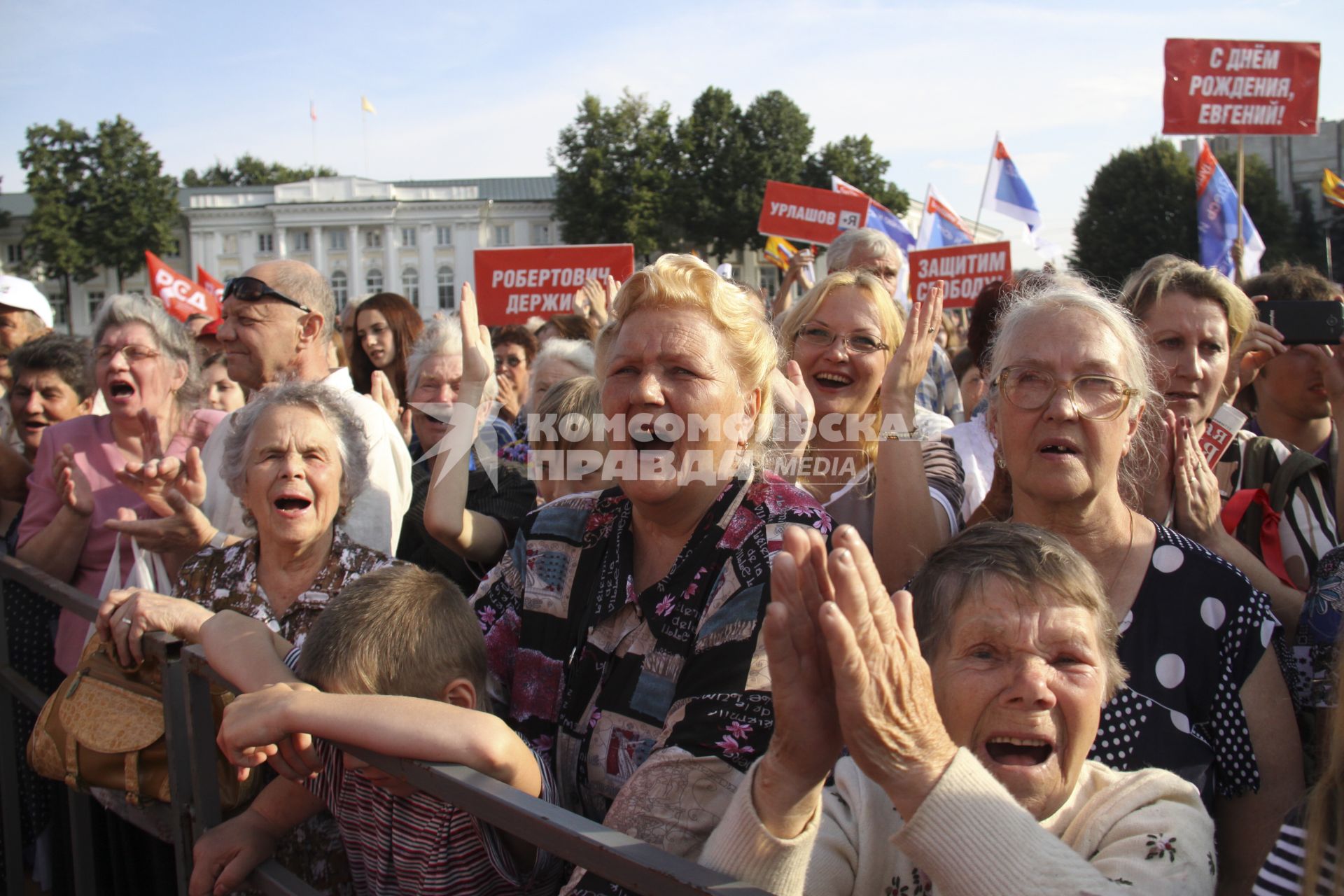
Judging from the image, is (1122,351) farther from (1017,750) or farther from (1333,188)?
(1333,188)

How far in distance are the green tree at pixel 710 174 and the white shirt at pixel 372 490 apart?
201ft

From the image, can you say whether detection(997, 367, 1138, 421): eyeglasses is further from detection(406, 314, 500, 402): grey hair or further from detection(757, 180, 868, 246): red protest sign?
detection(757, 180, 868, 246): red protest sign

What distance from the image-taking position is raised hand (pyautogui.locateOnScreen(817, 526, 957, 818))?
1317 mm

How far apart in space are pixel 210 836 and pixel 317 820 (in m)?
0.23

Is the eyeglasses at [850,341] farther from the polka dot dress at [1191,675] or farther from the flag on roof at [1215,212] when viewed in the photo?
the flag on roof at [1215,212]

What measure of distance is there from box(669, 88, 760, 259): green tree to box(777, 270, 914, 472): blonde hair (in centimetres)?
6120

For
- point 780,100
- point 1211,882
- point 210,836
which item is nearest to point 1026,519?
point 1211,882

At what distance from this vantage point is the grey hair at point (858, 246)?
17.1 feet

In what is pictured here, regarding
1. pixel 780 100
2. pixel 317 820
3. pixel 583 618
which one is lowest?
pixel 317 820

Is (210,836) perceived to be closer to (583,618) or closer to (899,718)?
(583,618)

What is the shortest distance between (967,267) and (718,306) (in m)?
8.42

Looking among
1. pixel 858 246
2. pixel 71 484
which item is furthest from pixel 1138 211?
pixel 71 484

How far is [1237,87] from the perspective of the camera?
30.8 feet

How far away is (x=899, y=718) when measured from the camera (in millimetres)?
1377
